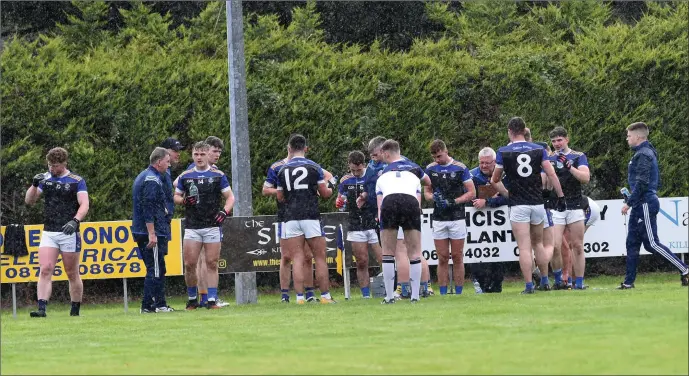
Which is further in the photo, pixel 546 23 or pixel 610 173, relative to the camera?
pixel 546 23

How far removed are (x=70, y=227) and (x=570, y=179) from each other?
6909 mm

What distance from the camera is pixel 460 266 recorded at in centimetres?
1805

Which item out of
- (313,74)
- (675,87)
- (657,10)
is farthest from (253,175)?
(657,10)

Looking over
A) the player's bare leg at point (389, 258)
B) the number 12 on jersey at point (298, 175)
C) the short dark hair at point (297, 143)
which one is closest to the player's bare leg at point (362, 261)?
the number 12 on jersey at point (298, 175)

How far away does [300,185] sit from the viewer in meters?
16.7

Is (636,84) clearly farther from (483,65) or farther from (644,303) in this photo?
(644,303)

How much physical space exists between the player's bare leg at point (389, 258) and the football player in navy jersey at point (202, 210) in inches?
92.0

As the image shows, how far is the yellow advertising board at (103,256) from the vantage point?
62.7ft

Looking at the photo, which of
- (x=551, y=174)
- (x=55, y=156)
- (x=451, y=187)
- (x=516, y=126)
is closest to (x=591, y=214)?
(x=451, y=187)

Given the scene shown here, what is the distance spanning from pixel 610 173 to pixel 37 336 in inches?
530

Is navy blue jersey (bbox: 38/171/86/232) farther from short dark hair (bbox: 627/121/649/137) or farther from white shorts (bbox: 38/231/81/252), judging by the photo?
short dark hair (bbox: 627/121/649/137)

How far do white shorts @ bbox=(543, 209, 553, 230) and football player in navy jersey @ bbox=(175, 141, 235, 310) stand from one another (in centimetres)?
427

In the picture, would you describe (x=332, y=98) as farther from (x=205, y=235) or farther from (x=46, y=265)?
(x=46, y=265)

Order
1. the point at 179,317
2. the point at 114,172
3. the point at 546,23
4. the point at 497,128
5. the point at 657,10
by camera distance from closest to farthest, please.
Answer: the point at 179,317
the point at 114,172
the point at 497,128
the point at 657,10
the point at 546,23
